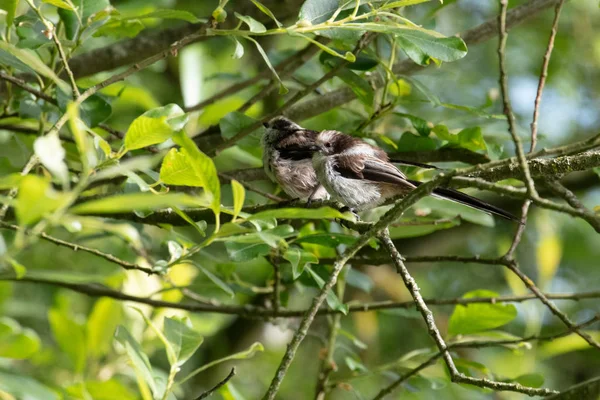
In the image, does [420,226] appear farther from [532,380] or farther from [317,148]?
[532,380]

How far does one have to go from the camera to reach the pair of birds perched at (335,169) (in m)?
3.44

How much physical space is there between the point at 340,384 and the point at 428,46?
1.72 meters

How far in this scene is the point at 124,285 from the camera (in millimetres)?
4383

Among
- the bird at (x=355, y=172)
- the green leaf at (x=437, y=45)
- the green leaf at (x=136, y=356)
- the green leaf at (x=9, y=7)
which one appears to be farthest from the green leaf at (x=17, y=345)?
the green leaf at (x=437, y=45)

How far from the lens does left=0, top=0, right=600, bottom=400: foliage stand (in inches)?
79.0

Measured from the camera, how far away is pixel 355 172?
11.9 ft

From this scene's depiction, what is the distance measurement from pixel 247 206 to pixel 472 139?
3.35 ft

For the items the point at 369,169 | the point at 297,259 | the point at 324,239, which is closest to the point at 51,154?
the point at 297,259

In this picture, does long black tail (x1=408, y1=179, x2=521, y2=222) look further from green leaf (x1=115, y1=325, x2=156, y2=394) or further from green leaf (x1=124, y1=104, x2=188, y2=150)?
green leaf (x1=124, y1=104, x2=188, y2=150)

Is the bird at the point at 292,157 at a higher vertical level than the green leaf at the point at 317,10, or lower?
higher

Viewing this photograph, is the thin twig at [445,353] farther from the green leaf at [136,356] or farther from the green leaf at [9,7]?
the green leaf at [9,7]

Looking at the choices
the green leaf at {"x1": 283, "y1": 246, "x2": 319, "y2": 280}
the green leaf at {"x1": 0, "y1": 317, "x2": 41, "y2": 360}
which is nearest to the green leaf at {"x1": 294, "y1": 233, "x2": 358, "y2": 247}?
the green leaf at {"x1": 283, "y1": 246, "x2": 319, "y2": 280}

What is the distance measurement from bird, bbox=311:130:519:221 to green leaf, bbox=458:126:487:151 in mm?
363

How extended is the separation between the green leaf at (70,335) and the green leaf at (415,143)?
5.93 ft
